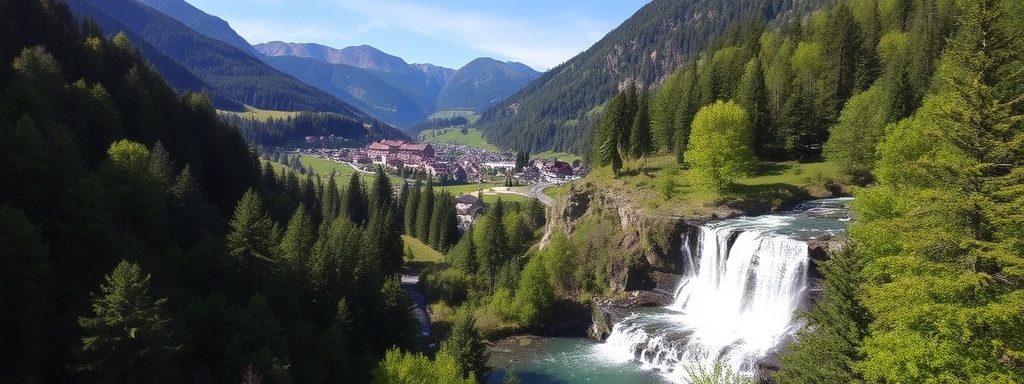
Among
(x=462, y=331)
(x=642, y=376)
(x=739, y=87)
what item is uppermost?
(x=739, y=87)

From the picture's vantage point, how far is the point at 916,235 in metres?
18.9

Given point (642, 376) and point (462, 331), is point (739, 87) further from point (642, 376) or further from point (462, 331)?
point (462, 331)

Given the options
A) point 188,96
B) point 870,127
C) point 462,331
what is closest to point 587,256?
point 462,331

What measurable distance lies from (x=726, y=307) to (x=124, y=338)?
45427 mm

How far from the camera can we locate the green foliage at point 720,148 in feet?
196

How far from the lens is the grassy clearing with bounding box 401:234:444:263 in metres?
97.4

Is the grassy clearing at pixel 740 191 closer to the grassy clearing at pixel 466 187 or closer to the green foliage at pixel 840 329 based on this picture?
the green foliage at pixel 840 329

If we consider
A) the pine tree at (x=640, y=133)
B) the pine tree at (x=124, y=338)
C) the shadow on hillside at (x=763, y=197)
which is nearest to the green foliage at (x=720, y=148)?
the shadow on hillside at (x=763, y=197)

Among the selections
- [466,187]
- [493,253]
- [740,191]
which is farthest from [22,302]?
[466,187]

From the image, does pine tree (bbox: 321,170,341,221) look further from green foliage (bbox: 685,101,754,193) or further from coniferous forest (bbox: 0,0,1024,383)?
green foliage (bbox: 685,101,754,193)

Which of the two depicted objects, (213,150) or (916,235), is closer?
(916,235)

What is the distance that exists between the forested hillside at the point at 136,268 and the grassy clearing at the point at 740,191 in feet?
105

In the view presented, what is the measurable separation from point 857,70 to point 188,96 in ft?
305

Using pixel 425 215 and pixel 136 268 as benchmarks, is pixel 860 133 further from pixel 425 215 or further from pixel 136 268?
pixel 425 215
